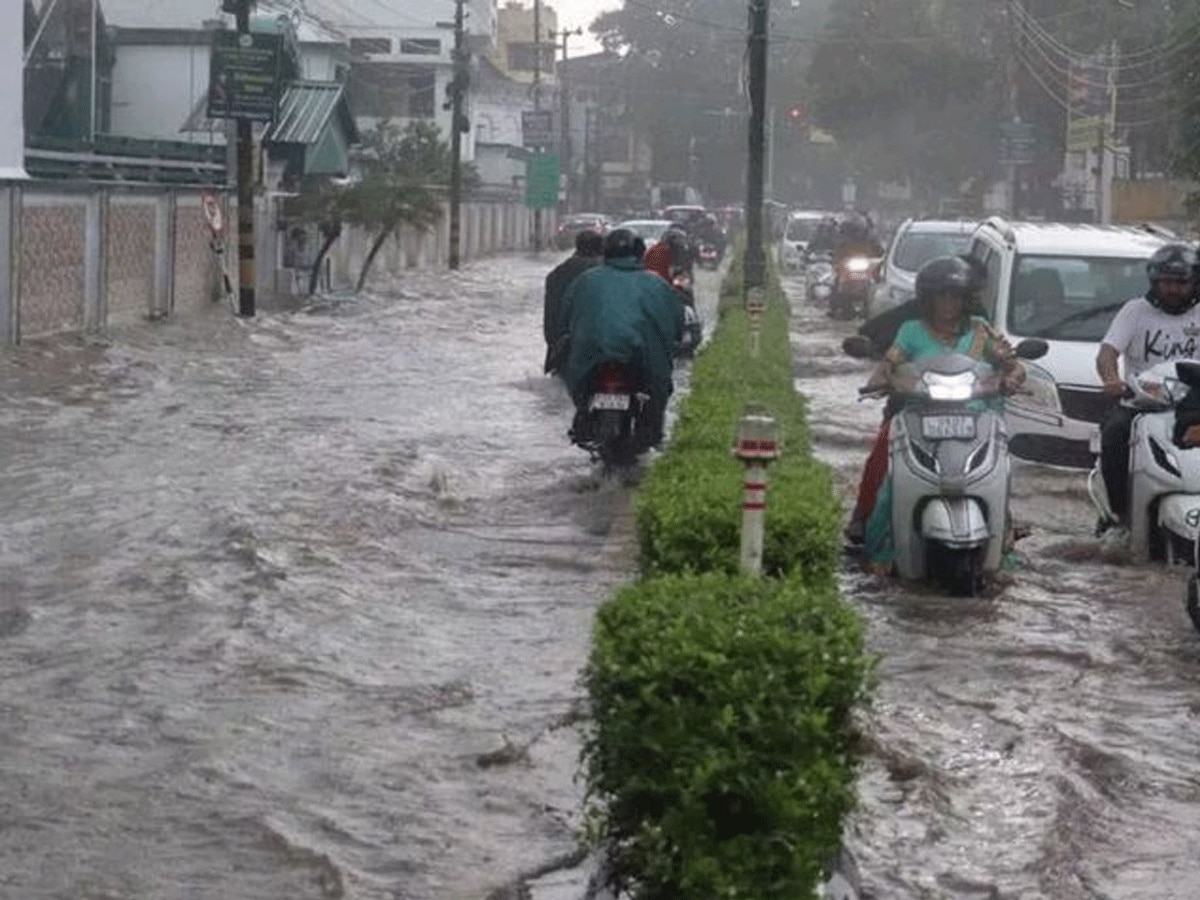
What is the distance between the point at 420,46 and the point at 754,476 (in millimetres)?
78625

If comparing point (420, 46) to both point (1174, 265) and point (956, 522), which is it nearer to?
point (1174, 265)

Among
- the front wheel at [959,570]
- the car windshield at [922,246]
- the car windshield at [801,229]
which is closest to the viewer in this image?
the front wheel at [959,570]

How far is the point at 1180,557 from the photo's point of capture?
12.0 meters

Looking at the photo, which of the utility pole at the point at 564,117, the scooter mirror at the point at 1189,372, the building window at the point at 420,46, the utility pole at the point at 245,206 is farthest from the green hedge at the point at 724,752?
the utility pole at the point at 564,117

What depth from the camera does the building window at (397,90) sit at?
80.0m

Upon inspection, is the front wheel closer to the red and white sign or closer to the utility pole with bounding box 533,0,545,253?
the red and white sign

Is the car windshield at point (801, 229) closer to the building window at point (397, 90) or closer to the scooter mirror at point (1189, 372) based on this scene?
the building window at point (397, 90)

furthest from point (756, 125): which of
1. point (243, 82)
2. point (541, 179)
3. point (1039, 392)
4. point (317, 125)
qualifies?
point (541, 179)

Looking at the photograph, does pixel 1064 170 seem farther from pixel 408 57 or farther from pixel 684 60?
pixel 684 60

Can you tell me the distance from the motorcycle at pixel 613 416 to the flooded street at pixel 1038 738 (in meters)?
2.73

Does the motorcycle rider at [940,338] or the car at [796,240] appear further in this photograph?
the car at [796,240]

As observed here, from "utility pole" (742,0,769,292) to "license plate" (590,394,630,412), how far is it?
12427 millimetres

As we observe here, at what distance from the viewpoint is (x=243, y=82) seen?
34.2 m

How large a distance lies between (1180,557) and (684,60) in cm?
10004
